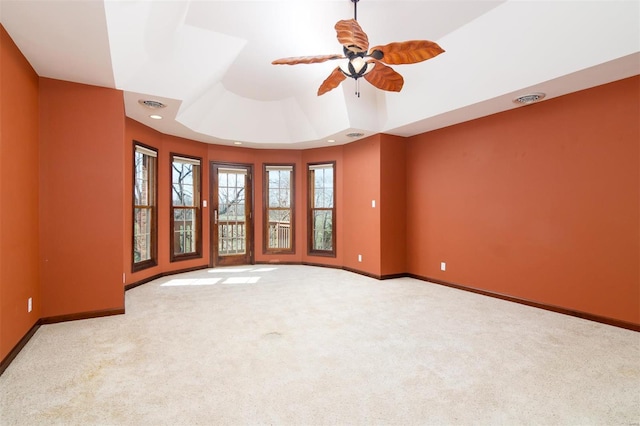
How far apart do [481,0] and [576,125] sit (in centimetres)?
174

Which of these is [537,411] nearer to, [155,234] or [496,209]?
[496,209]

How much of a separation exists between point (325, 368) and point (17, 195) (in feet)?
9.42

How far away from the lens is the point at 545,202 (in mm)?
3818

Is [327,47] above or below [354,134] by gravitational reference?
above

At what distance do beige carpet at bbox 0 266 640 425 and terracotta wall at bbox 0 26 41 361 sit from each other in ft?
1.07

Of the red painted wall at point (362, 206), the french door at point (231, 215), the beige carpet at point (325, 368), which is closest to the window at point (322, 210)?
the red painted wall at point (362, 206)

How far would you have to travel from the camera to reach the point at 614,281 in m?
3.25

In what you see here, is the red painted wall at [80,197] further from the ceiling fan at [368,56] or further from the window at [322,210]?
the window at [322,210]

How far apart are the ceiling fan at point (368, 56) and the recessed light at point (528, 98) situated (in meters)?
1.56

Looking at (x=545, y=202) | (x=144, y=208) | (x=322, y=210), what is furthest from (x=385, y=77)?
(x=144, y=208)

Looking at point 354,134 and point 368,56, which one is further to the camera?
point 354,134

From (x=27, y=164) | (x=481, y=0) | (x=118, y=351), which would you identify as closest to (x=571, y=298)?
(x=481, y=0)

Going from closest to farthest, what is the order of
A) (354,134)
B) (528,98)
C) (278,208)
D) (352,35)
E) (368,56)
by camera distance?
(352,35), (368,56), (528,98), (354,134), (278,208)

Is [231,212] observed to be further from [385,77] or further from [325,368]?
[325,368]
